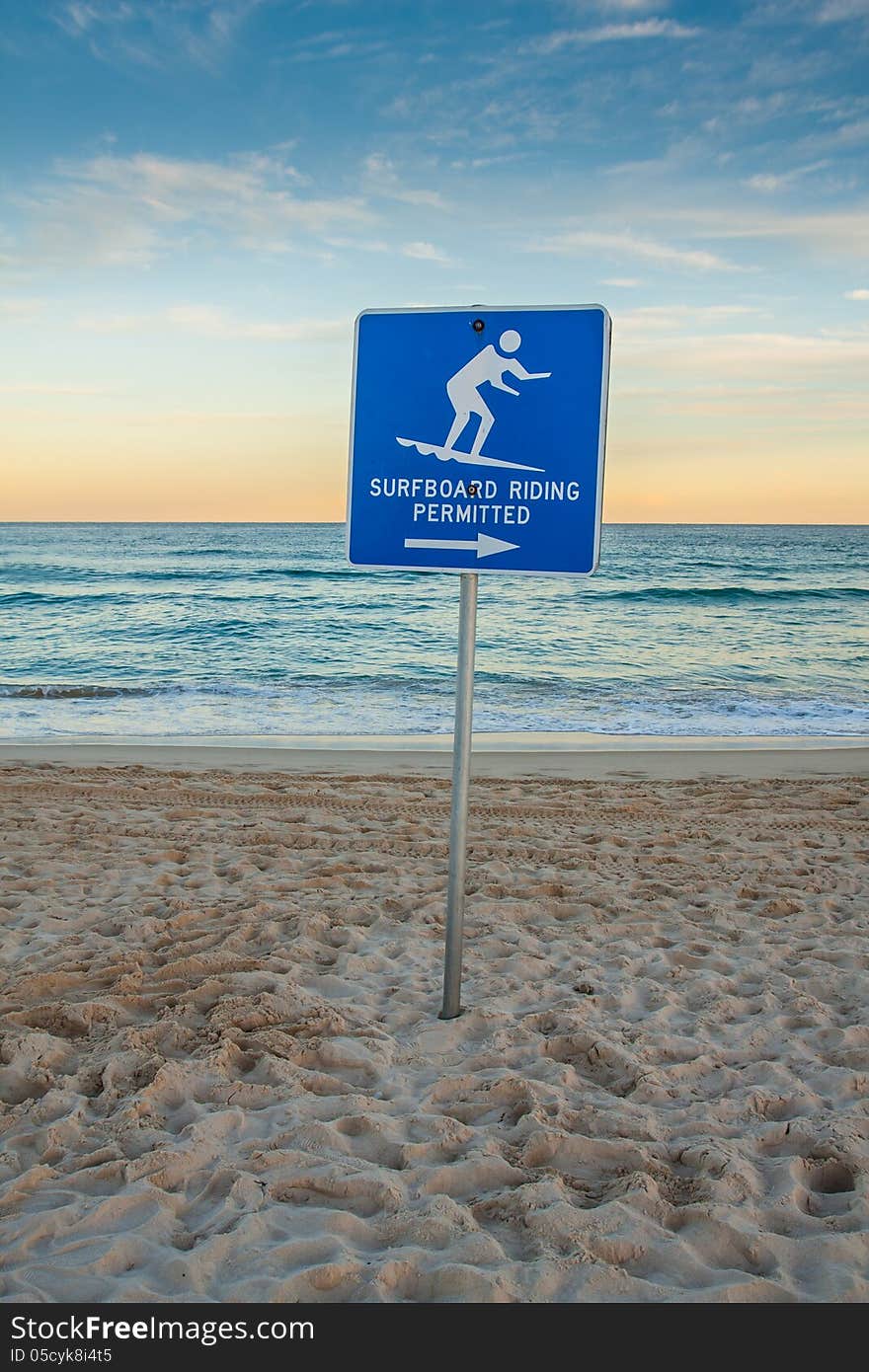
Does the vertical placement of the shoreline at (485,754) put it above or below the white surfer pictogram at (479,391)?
below

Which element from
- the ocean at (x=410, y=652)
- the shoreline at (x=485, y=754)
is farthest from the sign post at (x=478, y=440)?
the shoreline at (x=485, y=754)

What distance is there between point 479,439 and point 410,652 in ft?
55.0

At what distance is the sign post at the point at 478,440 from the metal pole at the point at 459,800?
0.11 ft

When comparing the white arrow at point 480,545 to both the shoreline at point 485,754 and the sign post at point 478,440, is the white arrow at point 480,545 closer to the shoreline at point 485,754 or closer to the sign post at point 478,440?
the sign post at point 478,440

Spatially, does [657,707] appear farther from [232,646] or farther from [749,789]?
[232,646]

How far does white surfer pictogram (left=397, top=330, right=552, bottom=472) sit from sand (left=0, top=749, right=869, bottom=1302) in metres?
2.10

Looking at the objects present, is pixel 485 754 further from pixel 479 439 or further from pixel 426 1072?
pixel 479 439

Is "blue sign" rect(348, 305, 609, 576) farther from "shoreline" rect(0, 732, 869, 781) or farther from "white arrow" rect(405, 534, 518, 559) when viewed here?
"shoreline" rect(0, 732, 869, 781)

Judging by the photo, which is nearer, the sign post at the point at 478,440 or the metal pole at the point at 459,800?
the sign post at the point at 478,440

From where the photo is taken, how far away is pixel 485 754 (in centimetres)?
998

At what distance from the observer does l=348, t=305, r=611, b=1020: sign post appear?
3363 mm

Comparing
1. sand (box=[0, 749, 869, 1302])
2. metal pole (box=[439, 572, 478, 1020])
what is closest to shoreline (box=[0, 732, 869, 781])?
sand (box=[0, 749, 869, 1302])

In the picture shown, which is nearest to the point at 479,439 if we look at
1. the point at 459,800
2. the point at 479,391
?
the point at 479,391

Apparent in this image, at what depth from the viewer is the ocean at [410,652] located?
13.1m
